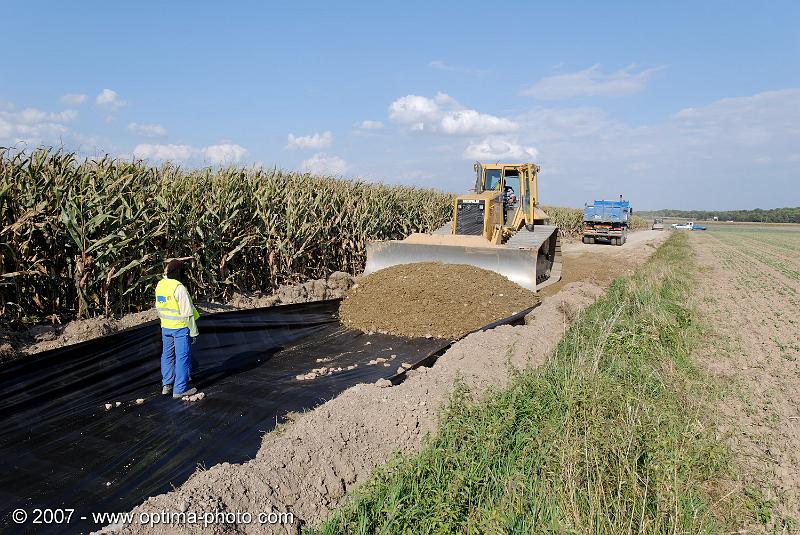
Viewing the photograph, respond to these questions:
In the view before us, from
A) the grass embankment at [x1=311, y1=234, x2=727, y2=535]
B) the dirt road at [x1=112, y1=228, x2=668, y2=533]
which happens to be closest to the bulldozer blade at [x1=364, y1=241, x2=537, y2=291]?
the dirt road at [x1=112, y1=228, x2=668, y2=533]

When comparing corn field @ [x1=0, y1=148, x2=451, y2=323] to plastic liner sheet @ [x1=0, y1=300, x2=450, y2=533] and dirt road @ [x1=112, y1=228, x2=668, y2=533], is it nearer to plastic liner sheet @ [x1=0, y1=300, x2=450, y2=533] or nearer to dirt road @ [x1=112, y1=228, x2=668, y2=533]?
plastic liner sheet @ [x1=0, y1=300, x2=450, y2=533]

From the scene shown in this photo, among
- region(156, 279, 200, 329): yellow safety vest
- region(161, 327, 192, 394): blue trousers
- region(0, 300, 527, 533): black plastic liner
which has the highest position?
region(156, 279, 200, 329): yellow safety vest

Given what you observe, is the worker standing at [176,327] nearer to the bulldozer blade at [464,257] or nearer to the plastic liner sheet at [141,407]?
the plastic liner sheet at [141,407]

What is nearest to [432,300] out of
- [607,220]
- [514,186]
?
[514,186]

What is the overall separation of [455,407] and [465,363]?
3.79ft

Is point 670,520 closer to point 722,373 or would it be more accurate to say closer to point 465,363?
point 465,363

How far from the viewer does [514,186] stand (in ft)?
44.2

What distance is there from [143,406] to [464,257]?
6.91m

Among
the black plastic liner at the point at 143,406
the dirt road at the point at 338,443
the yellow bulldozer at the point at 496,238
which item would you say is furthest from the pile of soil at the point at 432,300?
the dirt road at the point at 338,443

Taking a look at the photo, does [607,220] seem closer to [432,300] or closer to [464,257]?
[464,257]

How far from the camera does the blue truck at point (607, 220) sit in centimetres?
3089

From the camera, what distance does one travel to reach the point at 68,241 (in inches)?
263

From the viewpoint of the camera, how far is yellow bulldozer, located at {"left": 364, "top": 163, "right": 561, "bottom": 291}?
Result: 33.6ft

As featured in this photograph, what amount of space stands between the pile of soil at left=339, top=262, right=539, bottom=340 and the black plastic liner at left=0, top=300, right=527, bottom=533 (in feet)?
1.39
